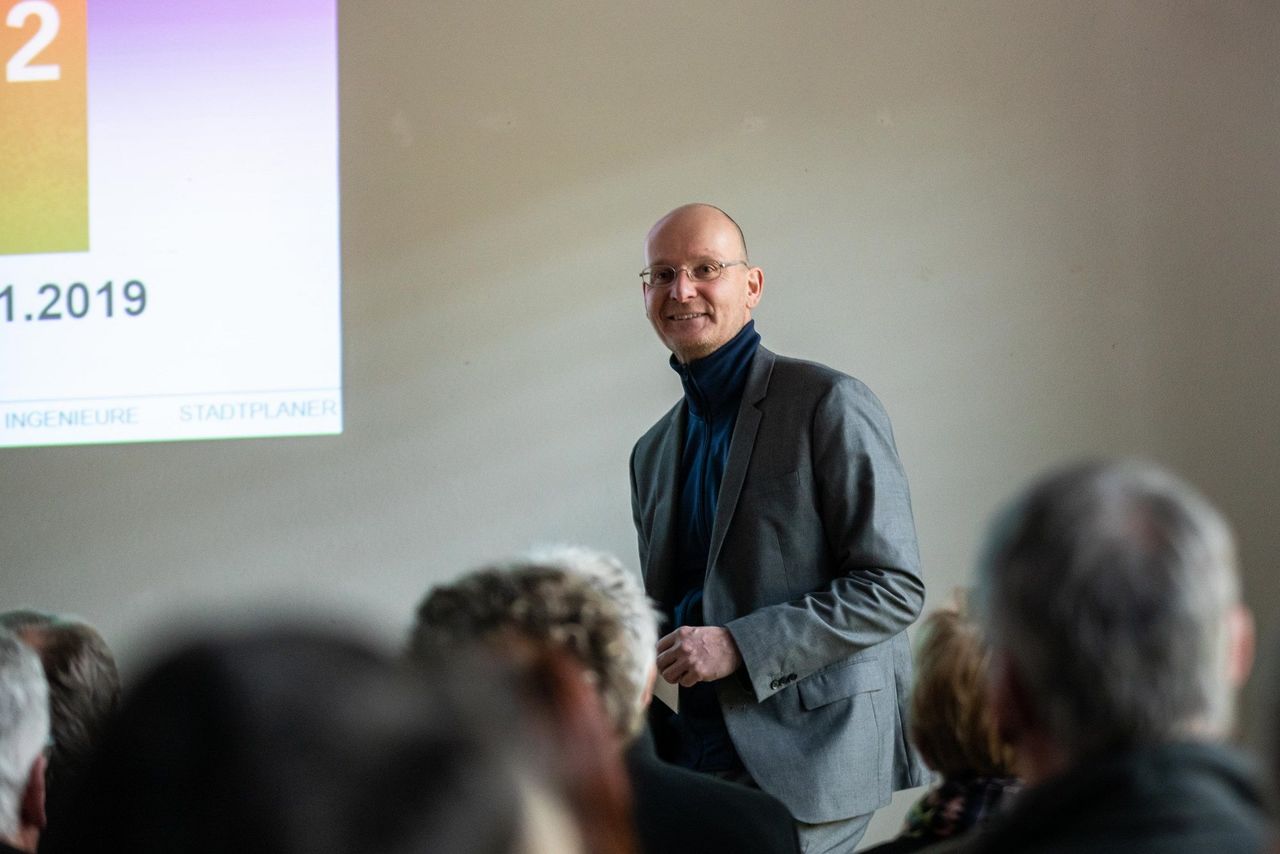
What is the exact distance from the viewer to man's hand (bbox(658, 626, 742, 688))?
8.48 feet

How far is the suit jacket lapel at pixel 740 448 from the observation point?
286 cm

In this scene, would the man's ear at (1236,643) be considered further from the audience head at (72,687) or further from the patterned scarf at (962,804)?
the audience head at (72,687)

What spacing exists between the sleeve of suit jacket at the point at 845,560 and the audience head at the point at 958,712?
1011mm

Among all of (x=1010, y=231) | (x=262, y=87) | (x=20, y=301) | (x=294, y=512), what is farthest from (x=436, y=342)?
(x=1010, y=231)

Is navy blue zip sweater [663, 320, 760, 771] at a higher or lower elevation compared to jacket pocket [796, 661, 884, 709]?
higher

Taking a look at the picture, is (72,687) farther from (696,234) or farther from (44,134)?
(44,134)

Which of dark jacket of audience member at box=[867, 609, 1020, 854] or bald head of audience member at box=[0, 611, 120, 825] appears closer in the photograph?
dark jacket of audience member at box=[867, 609, 1020, 854]

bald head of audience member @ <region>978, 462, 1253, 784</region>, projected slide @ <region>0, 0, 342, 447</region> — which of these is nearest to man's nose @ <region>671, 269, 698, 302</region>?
projected slide @ <region>0, 0, 342, 447</region>

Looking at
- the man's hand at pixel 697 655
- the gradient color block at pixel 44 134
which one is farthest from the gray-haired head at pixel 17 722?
the gradient color block at pixel 44 134

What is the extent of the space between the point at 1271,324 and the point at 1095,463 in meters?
2.76

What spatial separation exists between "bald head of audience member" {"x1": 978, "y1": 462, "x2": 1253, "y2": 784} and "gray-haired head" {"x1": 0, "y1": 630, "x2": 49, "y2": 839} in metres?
1.16

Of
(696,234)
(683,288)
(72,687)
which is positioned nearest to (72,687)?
(72,687)

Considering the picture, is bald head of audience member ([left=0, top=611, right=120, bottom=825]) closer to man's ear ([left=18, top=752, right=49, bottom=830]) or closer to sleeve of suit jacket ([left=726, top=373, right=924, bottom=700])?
man's ear ([left=18, top=752, right=49, bottom=830])

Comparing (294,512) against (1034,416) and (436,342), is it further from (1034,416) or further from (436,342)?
(1034,416)
